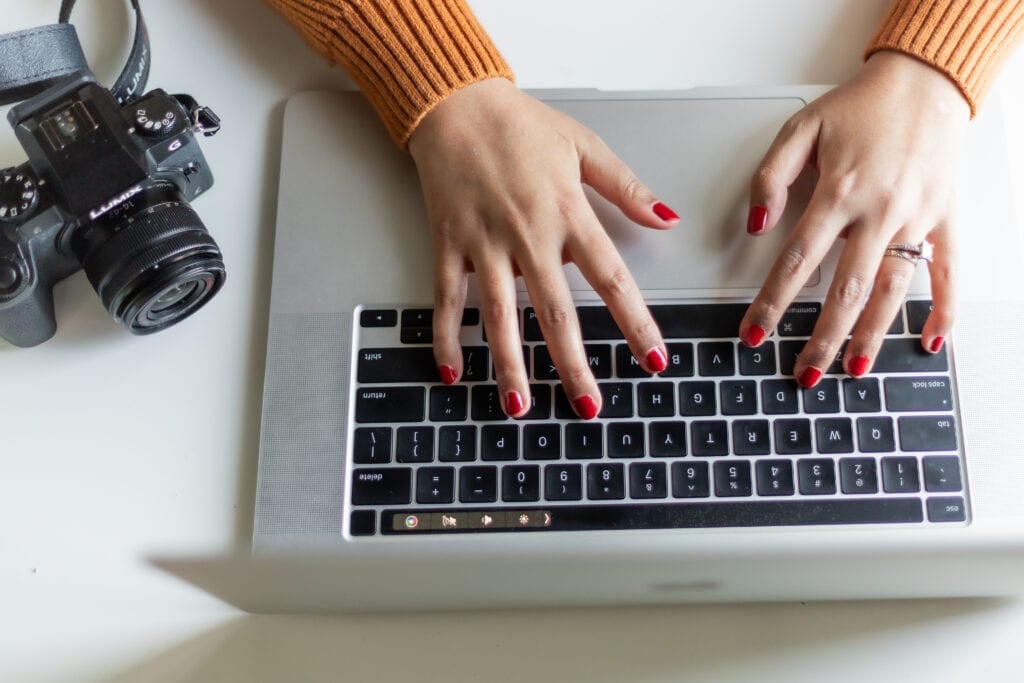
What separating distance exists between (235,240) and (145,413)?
0.43 ft

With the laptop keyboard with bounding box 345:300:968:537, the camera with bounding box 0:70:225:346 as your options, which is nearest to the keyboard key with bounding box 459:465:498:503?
the laptop keyboard with bounding box 345:300:968:537

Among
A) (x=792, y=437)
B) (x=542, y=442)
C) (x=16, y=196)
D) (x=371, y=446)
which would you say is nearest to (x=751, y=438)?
(x=792, y=437)

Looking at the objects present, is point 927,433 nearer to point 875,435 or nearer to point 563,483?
point 875,435

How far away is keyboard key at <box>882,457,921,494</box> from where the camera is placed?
48cm

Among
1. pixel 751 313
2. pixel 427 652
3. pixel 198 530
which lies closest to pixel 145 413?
pixel 198 530

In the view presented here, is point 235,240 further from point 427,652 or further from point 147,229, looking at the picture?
point 427,652

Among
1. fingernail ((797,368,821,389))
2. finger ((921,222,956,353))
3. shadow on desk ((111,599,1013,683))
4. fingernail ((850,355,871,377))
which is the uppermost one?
finger ((921,222,956,353))

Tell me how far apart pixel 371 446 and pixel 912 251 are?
0.37 m

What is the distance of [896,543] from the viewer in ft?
1.54

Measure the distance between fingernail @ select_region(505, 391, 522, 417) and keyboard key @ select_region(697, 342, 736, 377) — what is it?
117 millimetres

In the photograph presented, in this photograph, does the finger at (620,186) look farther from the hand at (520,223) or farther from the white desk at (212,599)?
the white desk at (212,599)

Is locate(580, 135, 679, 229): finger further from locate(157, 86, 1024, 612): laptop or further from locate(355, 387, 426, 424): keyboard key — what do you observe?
locate(355, 387, 426, 424): keyboard key

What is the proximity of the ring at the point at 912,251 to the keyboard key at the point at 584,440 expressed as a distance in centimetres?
23

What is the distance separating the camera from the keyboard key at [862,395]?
49 cm
